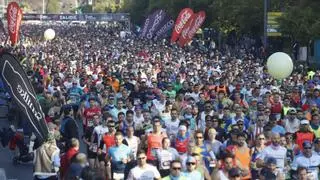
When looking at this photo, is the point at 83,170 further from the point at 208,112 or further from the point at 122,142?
the point at 208,112

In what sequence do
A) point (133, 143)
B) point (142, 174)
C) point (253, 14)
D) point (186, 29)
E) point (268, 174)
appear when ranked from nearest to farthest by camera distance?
point (142, 174) < point (268, 174) < point (133, 143) < point (186, 29) < point (253, 14)

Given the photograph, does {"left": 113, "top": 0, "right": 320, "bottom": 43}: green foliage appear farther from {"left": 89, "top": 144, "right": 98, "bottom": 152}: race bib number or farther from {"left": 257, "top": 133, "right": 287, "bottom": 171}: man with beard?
{"left": 257, "top": 133, "right": 287, "bottom": 171}: man with beard

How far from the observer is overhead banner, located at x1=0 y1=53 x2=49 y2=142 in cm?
1177

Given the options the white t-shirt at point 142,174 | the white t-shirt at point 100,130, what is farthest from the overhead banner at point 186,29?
Result: the white t-shirt at point 142,174

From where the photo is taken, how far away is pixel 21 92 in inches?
464

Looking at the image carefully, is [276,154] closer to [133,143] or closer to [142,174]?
[133,143]

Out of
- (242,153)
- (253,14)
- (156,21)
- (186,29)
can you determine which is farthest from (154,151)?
(253,14)

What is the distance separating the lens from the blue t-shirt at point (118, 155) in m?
11.5

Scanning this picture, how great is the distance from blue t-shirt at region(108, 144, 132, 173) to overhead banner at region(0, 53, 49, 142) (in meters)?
0.98

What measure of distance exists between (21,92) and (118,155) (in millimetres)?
1626

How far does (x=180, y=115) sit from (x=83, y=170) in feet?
20.4

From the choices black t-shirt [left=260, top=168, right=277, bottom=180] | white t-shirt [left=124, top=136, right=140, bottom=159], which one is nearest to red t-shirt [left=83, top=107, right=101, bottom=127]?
white t-shirt [left=124, top=136, right=140, bottom=159]

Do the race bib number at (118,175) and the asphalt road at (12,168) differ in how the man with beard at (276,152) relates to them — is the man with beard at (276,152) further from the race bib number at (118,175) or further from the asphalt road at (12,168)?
the asphalt road at (12,168)

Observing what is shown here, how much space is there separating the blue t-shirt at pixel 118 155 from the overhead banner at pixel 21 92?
983mm
